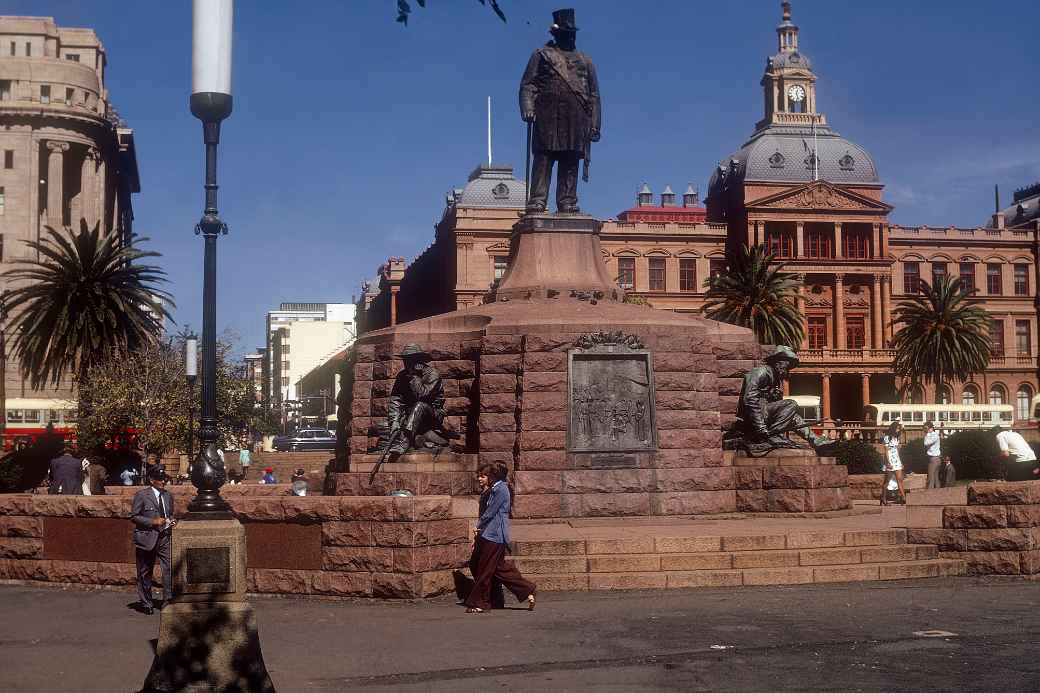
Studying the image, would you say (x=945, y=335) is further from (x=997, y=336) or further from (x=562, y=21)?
(x=562, y=21)

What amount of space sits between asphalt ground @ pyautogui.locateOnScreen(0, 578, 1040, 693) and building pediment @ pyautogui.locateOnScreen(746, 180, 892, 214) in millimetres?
74640

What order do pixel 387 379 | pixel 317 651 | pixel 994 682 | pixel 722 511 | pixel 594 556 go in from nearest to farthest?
pixel 994 682 → pixel 317 651 → pixel 594 556 → pixel 722 511 → pixel 387 379

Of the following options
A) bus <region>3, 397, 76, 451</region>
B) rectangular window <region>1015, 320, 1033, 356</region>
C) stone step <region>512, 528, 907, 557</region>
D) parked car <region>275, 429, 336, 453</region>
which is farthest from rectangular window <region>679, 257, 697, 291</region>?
stone step <region>512, 528, 907, 557</region>

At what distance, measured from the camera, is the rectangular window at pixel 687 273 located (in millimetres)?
90062

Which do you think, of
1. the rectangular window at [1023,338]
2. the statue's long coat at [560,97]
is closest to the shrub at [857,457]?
the statue's long coat at [560,97]

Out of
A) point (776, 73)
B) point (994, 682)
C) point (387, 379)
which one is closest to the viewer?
point (994, 682)

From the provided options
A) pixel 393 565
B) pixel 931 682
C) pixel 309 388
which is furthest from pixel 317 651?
pixel 309 388

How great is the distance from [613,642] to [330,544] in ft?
13.5

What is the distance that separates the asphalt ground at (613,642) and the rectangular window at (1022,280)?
277 ft

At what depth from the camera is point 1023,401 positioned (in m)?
90.8

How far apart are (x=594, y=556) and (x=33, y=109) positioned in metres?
71.1

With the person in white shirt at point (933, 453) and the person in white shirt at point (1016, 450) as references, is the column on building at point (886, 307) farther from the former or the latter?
the person in white shirt at point (1016, 450)

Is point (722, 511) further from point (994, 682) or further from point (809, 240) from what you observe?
point (809, 240)

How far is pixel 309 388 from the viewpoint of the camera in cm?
12450
